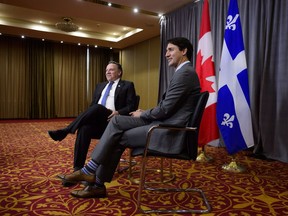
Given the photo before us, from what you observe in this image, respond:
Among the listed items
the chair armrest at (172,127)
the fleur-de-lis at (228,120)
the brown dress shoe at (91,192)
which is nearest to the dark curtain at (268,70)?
the fleur-de-lis at (228,120)

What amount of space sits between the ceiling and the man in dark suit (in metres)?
3.13

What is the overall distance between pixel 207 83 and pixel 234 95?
486 millimetres

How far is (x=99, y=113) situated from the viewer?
96.3 inches

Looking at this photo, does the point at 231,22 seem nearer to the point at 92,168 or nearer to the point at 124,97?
the point at 124,97

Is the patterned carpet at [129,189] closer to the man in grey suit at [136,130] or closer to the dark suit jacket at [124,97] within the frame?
the man in grey suit at [136,130]

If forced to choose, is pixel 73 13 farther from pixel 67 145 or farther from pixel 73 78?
pixel 73 78

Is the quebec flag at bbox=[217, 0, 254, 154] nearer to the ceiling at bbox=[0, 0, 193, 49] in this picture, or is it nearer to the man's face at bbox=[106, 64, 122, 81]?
the man's face at bbox=[106, 64, 122, 81]

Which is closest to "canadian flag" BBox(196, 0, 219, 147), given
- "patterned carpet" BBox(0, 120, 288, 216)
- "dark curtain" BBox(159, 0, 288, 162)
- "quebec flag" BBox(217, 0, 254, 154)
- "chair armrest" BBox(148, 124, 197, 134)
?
"quebec flag" BBox(217, 0, 254, 154)

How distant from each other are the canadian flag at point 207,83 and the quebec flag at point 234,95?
200 mm

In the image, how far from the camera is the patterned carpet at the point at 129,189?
1810mm

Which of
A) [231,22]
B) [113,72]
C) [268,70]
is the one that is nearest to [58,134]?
[113,72]

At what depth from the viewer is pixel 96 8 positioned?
5.82 metres

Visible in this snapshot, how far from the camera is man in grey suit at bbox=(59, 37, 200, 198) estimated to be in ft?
6.14

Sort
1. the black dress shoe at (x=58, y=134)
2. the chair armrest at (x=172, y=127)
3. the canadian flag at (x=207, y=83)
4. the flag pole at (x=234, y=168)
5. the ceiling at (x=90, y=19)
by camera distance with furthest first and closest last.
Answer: the ceiling at (x=90, y=19)
the canadian flag at (x=207, y=83)
the flag pole at (x=234, y=168)
the black dress shoe at (x=58, y=134)
the chair armrest at (x=172, y=127)
